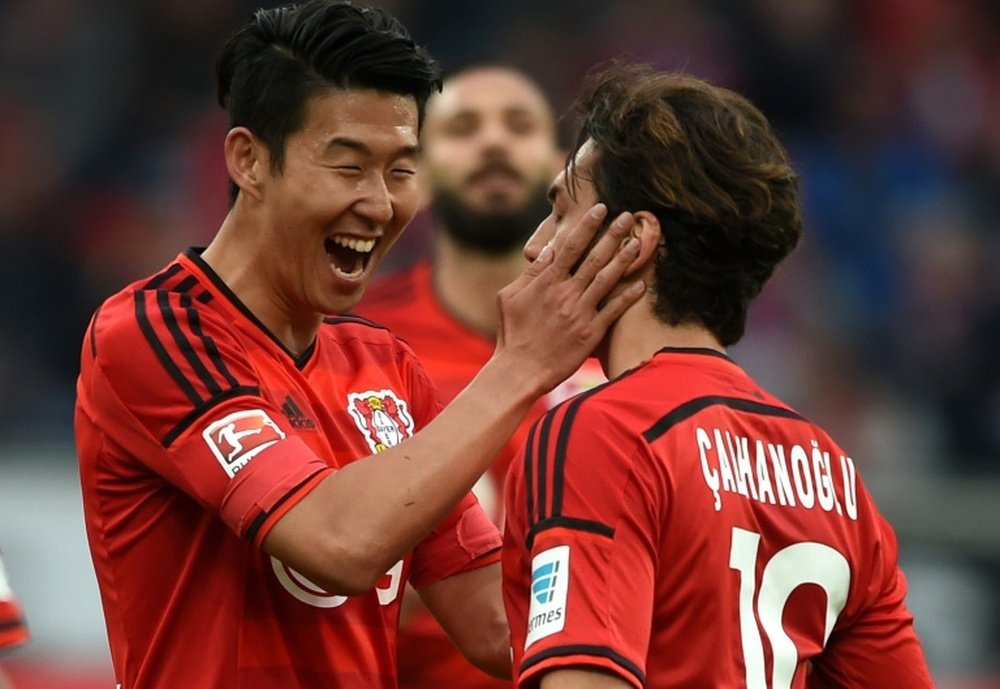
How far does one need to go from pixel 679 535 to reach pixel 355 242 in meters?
1.10

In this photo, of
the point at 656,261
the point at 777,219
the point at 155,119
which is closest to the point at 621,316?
the point at 656,261

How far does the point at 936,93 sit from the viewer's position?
11.4 meters

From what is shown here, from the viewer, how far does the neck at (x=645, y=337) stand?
3000mm

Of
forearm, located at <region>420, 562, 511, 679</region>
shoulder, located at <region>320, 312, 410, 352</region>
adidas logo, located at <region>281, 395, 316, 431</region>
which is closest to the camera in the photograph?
adidas logo, located at <region>281, 395, 316, 431</region>

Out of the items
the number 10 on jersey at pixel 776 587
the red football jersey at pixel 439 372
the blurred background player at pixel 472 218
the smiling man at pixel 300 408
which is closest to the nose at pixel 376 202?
the smiling man at pixel 300 408

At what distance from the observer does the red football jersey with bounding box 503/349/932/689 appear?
2.70 meters

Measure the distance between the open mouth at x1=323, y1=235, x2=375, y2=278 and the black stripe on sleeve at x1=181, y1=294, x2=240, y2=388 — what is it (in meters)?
0.32

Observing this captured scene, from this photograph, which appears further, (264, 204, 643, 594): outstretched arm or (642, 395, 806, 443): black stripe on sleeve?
(264, 204, 643, 594): outstretched arm

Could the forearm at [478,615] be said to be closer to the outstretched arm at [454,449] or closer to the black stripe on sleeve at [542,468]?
the outstretched arm at [454,449]

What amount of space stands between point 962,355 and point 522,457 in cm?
769

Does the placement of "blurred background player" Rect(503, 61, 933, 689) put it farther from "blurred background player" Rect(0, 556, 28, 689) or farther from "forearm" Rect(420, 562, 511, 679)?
"blurred background player" Rect(0, 556, 28, 689)

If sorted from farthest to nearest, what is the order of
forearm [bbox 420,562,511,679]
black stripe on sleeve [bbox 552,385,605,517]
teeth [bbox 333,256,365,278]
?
1. forearm [bbox 420,562,511,679]
2. teeth [bbox 333,256,365,278]
3. black stripe on sleeve [bbox 552,385,605,517]

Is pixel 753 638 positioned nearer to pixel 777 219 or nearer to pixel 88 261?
pixel 777 219

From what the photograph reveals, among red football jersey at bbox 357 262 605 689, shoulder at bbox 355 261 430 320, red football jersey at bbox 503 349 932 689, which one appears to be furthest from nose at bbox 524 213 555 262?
shoulder at bbox 355 261 430 320
